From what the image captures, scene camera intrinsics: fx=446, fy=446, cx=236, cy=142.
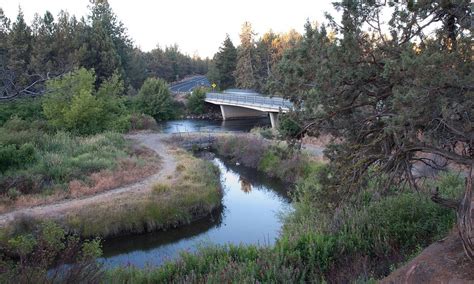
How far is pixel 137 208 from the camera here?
1906 centimetres

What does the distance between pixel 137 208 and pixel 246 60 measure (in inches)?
2303

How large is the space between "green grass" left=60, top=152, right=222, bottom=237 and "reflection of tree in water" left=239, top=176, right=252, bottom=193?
3.20 m

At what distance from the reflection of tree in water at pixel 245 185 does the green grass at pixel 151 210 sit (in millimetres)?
3200

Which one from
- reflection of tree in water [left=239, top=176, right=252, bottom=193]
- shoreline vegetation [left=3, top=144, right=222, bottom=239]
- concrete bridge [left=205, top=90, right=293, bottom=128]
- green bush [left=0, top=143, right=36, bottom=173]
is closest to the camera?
shoreline vegetation [left=3, top=144, right=222, bottom=239]

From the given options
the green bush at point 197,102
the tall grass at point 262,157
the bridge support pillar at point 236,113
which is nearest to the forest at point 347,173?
the tall grass at point 262,157

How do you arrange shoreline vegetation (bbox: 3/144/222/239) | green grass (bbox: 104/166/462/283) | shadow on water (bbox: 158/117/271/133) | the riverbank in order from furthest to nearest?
shadow on water (bbox: 158/117/271/133), the riverbank, shoreline vegetation (bbox: 3/144/222/239), green grass (bbox: 104/166/462/283)

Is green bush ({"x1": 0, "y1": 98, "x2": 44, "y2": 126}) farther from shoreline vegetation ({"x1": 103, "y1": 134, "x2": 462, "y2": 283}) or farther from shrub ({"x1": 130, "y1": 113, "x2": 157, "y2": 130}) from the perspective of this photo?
shoreline vegetation ({"x1": 103, "y1": 134, "x2": 462, "y2": 283})

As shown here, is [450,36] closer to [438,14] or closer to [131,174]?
[438,14]

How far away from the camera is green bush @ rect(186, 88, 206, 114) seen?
67.6 m

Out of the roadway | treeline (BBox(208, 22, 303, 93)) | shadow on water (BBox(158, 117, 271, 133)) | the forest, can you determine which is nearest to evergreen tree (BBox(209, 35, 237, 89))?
treeline (BBox(208, 22, 303, 93))

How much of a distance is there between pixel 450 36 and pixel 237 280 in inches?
223

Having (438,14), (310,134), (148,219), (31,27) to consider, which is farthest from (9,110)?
(438,14)

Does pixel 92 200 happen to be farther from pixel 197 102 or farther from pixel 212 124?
pixel 197 102

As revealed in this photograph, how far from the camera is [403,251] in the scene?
945 cm
